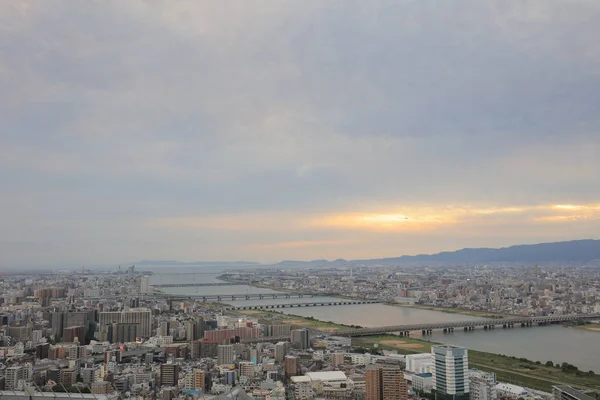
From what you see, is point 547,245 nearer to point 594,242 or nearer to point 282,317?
point 594,242

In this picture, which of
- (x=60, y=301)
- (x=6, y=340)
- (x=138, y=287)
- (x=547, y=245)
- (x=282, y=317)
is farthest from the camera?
(x=547, y=245)

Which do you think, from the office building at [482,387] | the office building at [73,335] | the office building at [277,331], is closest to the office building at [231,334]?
the office building at [277,331]

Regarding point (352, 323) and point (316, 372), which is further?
point (352, 323)

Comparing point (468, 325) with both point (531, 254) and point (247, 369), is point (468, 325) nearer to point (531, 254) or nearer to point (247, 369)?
point (247, 369)

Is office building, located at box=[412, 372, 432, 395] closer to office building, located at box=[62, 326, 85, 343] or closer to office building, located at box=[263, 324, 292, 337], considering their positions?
office building, located at box=[263, 324, 292, 337]

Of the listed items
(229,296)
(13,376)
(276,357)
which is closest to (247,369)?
(276,357)

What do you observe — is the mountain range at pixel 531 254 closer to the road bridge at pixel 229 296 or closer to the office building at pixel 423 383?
the road bridge at pixel 229 296

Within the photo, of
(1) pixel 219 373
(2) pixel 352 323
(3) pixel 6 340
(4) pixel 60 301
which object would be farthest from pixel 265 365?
(4) pixel 60 301
